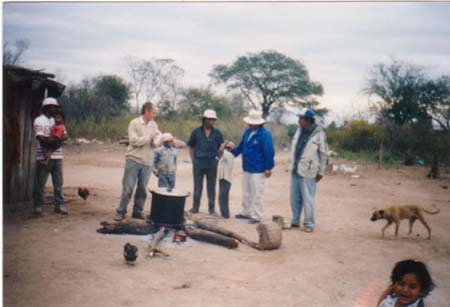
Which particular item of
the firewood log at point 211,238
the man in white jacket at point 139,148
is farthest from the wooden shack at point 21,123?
the firewood log at point 211,238

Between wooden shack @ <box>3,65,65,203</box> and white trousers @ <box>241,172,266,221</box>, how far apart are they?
3084 mm

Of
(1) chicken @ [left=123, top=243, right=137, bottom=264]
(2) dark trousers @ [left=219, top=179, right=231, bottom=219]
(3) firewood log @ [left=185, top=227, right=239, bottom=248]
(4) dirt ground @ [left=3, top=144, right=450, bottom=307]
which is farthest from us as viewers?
(2) dark trousers @ [left=219, top=179, right=231, bottom=219]

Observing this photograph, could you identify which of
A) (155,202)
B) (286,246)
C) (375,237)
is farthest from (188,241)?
(375,237)

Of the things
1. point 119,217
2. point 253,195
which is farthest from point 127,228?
point 253,195

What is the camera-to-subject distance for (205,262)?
15.1ft

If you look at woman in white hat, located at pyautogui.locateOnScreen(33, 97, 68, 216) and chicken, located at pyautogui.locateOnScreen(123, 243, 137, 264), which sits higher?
woman in white hat, located at pyautogui.locateOnScreen(33, 97, 68, 216)

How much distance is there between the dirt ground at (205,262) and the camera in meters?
3.74

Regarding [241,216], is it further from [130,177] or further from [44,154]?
[44,154]

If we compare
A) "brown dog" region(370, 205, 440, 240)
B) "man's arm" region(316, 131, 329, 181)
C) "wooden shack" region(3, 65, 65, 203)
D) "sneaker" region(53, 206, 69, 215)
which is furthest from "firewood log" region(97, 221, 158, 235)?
"brown dog" region(370, 205, 440, 240)

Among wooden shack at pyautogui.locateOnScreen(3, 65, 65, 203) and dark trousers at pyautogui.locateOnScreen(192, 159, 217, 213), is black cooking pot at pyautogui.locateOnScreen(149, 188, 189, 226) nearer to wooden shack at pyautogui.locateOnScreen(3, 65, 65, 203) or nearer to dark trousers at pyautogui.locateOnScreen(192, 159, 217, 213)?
dark trousers at pyautogui.locateOnScreen(192, 159, 217, 213)

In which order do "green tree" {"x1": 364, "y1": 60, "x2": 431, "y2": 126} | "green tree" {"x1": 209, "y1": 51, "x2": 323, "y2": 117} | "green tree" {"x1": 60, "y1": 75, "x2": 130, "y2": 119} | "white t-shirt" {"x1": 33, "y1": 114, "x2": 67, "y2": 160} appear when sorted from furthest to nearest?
"green tree" {"x1": 209, "y1": 51, "x2": 323, "y2": 117}, "green tree" {"x1": 60, "y1": 75, "x2": 130, "y2": 119}, "green tree" {"x1": 364, "y1": 60, "x2": 431, "y2": 126}, "white t-shirt" {"x1": 33, "y1": 114, "x2": 67, "y2": 160}

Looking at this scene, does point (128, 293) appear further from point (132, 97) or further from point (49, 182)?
point (49, 182)

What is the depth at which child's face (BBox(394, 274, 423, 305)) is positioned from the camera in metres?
2.98

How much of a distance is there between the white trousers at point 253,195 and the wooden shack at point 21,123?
3.08 meters
